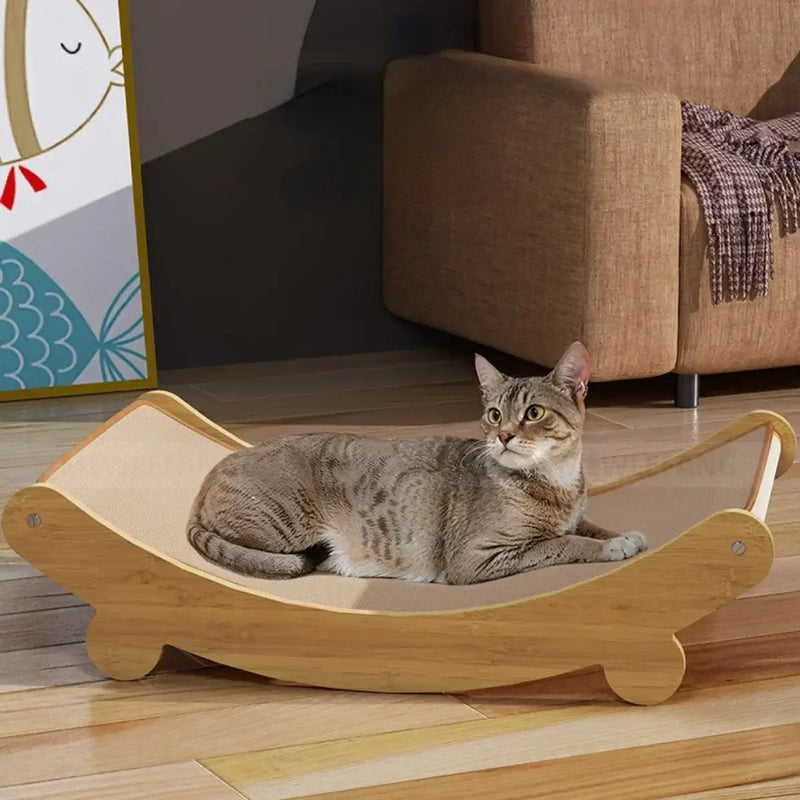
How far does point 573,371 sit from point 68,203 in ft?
6.09

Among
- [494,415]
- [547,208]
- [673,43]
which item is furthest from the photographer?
[673,43]

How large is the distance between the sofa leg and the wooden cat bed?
1.28 meters

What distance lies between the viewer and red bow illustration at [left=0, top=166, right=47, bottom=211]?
3.45 meters

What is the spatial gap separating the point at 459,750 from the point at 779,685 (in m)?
0.45

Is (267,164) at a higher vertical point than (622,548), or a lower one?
higher

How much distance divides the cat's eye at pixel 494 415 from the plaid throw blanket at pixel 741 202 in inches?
51.3

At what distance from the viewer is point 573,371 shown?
2.01 metres

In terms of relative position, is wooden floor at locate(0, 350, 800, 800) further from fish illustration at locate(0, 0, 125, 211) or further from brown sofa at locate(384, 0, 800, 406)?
fish illustration at locate(0, 0, 125, 211)

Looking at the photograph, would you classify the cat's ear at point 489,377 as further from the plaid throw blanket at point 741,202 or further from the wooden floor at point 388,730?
the plaid throw blanket at point 741,202

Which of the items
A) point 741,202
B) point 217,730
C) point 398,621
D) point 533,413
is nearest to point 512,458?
point 533,413

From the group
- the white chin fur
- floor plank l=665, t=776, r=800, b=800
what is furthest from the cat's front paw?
floor plank l=665, t=776, r=800, b=800

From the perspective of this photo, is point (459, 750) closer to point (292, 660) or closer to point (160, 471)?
point (292, 660)

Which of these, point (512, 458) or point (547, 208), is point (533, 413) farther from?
point (547, 208)

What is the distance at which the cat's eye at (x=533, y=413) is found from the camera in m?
1.99
